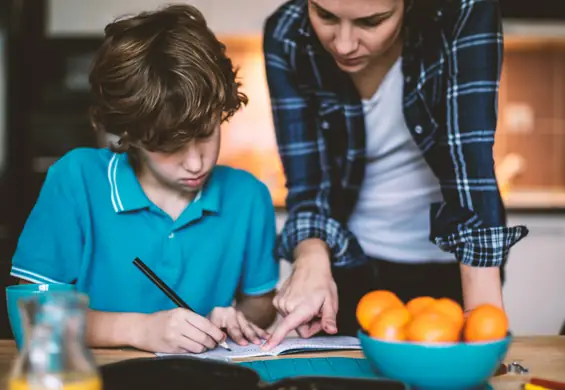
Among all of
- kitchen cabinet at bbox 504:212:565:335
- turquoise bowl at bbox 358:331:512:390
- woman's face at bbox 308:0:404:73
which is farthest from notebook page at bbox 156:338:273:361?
kitchen cabinet at bbox 504:212:565:335

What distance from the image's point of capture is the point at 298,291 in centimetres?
117

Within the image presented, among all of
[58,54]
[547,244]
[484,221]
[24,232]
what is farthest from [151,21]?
[547,244]

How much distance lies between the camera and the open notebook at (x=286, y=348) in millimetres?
1045

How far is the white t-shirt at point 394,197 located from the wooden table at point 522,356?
0.48m

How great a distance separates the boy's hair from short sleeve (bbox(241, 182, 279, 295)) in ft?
0.79

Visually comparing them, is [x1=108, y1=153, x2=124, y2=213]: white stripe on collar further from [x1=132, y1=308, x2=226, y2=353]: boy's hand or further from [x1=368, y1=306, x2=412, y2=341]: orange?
[x1=368, y1=306, x2=412, y2=341]: orange

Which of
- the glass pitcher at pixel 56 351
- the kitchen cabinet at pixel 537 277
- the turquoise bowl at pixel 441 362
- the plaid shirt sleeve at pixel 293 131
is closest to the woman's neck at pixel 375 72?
the plaid shirt sleeve at pixel 293 131

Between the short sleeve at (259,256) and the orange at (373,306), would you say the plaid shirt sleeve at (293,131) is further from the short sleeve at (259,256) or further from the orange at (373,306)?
the orange at (373,306)

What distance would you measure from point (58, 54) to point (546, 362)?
276 cm

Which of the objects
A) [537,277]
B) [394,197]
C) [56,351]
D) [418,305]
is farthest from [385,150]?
[537,277]

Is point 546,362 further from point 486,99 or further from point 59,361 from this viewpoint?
point 59,361

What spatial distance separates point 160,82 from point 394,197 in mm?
628

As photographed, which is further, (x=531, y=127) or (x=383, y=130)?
(x=531, y=127)

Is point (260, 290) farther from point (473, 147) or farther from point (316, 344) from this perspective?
point (473, 147)
